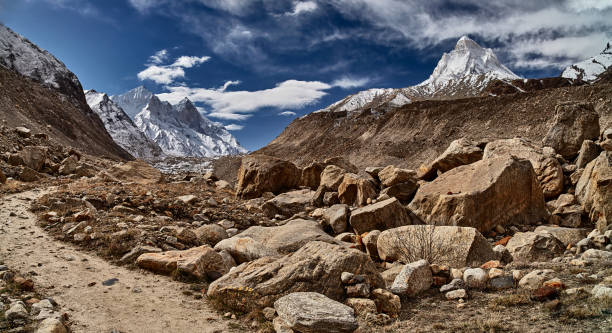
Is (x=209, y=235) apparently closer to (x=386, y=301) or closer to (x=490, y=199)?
(x=386, y=301)

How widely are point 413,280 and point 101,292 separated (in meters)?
5.59

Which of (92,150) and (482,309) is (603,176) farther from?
(92,150)

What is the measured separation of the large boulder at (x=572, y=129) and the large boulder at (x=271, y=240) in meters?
11.0

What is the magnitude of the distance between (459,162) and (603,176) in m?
5.44

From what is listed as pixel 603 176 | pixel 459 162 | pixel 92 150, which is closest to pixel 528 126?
pixel 459 162

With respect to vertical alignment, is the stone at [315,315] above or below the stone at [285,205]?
below

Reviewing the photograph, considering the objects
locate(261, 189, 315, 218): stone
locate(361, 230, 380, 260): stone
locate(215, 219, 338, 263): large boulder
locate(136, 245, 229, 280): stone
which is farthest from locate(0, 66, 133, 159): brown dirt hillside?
locate(361, 230, 380, 260): stone

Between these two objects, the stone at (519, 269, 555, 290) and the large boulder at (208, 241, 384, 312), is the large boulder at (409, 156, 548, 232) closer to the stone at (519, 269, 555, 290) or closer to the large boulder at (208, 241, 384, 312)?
the stone at (519, 269, 555, 290)

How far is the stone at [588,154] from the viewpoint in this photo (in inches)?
464

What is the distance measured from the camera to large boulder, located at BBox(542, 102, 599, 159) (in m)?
13.4

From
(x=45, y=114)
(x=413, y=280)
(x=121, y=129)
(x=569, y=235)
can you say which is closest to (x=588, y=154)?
(x=569, y=235)

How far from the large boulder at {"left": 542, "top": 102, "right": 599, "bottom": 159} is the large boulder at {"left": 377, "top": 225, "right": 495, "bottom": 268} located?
9141 mm

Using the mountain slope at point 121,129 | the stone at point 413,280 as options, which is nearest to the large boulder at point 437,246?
the stone at point 413,280

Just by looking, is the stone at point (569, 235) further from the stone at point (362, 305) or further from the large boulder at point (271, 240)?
the stone at point (362, 305)
